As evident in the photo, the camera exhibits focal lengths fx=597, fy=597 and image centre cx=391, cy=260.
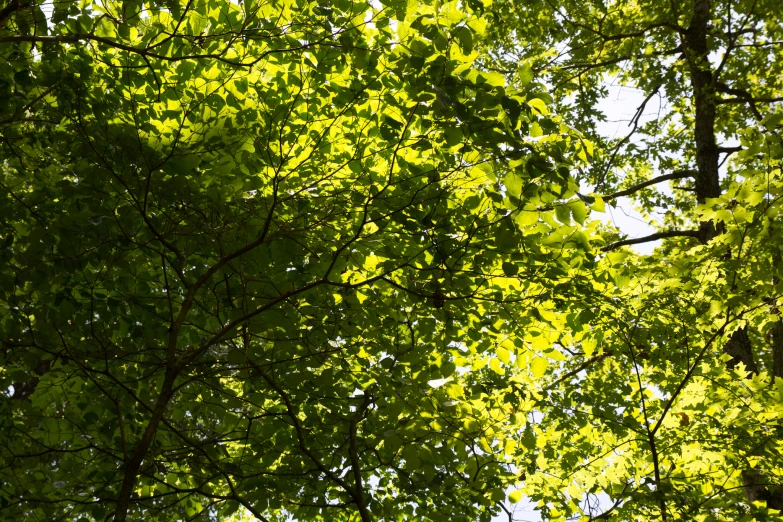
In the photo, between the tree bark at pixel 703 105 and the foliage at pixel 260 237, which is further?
the tree bark at pixel 703 105

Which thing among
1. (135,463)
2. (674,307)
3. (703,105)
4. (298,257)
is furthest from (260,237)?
(703,105)

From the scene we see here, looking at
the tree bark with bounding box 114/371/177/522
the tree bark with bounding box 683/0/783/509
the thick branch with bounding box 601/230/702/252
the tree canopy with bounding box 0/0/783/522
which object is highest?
the tree bark with bounding box 683/0/783/509

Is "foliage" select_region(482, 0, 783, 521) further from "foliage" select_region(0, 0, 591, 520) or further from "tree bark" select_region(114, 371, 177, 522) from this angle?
"tree bark" select_region(114, 371, 177, 522)

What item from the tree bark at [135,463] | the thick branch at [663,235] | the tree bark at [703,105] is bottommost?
the tree bark at [135,463]

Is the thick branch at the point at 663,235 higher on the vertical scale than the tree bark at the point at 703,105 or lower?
lower

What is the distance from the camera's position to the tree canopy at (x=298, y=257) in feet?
9.66

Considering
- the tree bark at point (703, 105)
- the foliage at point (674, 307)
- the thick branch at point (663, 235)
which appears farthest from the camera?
the thick branch at point (663, 235)

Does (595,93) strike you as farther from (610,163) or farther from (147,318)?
(147,318)

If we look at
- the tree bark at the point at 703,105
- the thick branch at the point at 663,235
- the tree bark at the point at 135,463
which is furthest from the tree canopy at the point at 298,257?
the tree bark at the point at 703,105

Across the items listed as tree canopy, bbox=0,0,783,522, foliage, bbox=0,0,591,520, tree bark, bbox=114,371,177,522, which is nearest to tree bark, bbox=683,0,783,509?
tree canopy, bbox=0,0,783,522

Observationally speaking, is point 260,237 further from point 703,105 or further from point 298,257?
point 703,105

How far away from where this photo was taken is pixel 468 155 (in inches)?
127

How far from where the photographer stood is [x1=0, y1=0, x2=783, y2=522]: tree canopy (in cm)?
294

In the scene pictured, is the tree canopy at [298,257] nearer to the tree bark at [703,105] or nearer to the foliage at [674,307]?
the foliage at [674,307]
